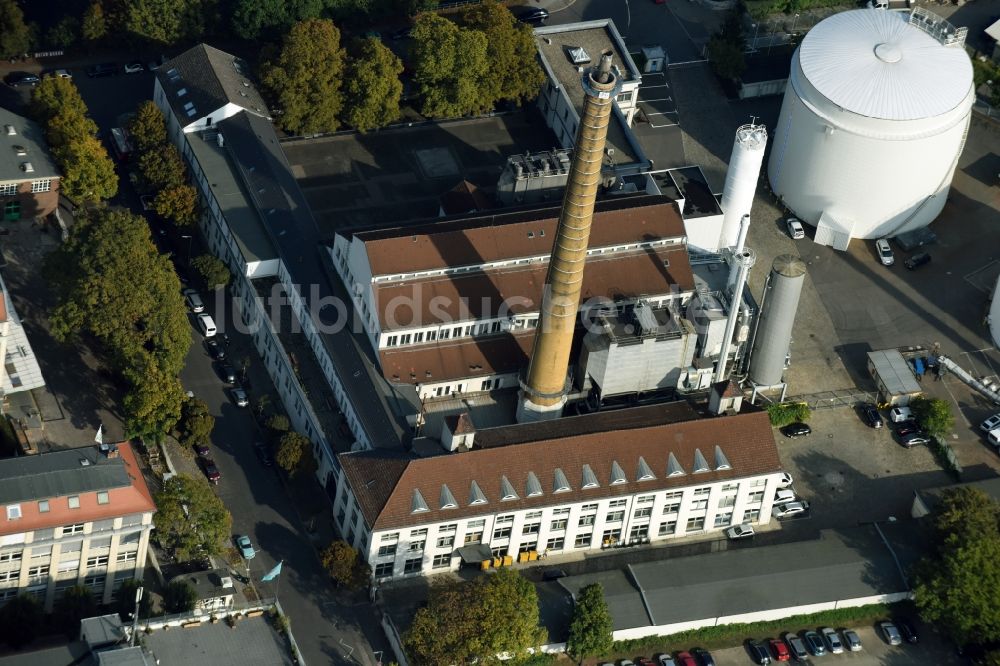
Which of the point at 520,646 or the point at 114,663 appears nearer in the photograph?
the point at 114,663

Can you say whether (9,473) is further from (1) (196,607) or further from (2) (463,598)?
(2) (463,598)

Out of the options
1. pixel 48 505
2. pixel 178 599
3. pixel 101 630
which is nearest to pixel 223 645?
pixel 178 599

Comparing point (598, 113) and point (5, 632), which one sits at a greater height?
point (598, 113)

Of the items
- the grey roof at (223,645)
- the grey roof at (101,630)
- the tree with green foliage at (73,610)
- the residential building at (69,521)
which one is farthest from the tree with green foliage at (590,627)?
the tree with green foliage at (73,610)

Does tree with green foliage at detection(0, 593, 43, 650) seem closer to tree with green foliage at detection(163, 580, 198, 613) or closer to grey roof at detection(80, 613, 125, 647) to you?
grey roof at detection(80, 613, 125, 647)

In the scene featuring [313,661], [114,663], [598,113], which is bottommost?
[313,661]

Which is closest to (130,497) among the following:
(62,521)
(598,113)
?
(62,521)

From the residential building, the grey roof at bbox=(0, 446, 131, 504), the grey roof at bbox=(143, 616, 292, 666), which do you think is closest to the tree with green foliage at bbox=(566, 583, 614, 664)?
the grey roof at bbox=(143, 616, 292, 666)

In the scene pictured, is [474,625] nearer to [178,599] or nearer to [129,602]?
[178,599]
